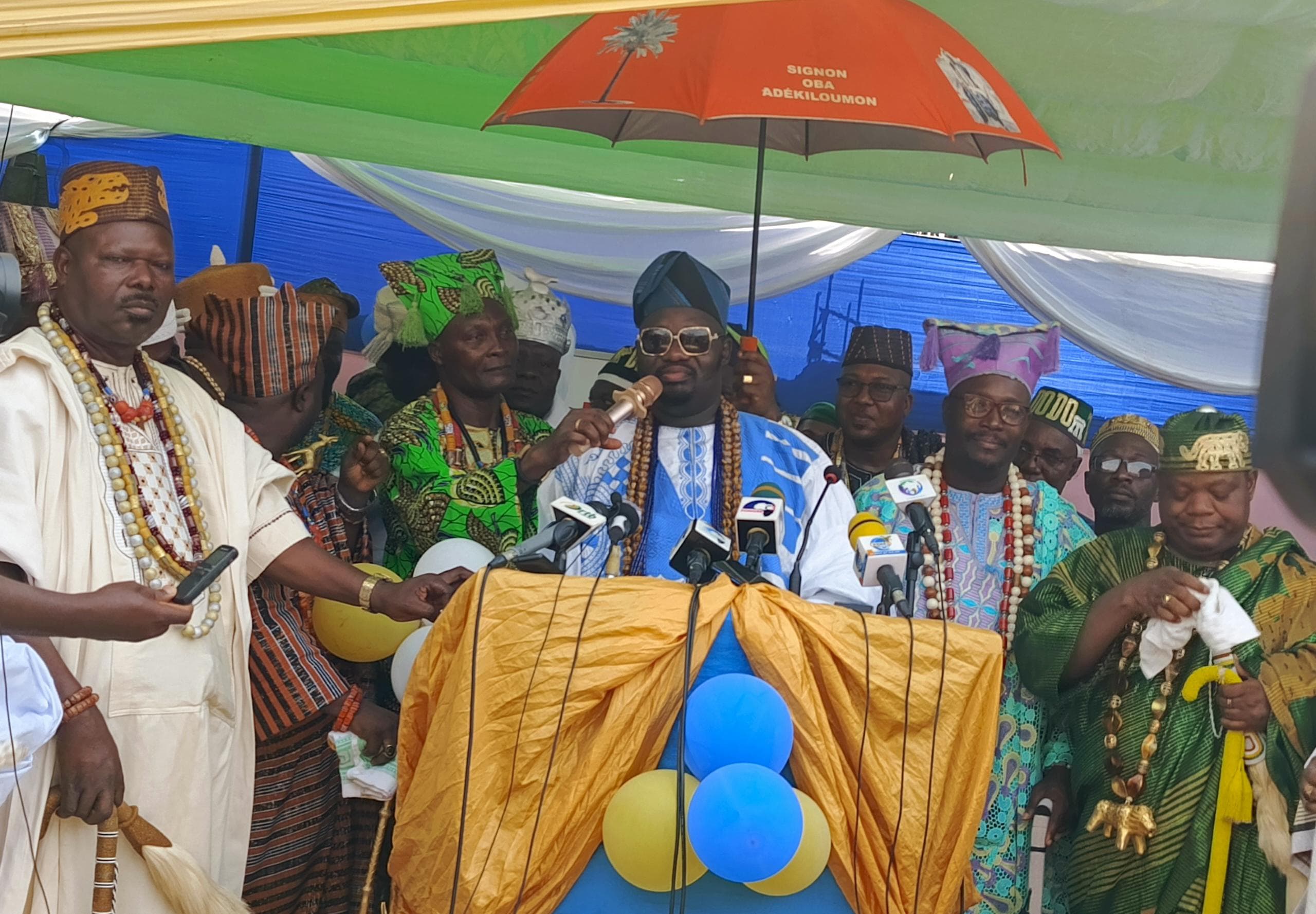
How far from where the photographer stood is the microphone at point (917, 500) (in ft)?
11.4

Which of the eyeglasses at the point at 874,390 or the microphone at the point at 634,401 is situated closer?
the microphone at the point at 634,401

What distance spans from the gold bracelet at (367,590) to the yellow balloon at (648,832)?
1092 millimetres

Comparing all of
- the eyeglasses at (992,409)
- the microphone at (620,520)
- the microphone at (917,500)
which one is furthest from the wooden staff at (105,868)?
the eyeglasses at (992,409)

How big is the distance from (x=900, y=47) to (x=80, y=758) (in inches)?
118

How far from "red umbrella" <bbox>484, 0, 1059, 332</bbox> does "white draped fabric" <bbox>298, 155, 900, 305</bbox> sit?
137 centimetres

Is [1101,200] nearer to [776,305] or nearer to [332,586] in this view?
[776,305]

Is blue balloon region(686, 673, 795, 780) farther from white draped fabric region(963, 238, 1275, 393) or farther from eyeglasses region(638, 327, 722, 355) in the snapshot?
white draped fabric region(963, 238, 1275, 393)

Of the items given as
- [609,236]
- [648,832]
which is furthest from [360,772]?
[609,236]

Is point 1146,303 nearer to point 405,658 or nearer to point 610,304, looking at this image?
point 610,304

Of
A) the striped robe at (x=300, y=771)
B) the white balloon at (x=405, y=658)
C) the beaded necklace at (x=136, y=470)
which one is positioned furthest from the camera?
the striped robe at (x=300, y=771)

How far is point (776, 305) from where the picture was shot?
259 inches

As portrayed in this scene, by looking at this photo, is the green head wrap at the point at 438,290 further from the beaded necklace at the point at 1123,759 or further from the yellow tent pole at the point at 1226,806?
the yellow tent pole at the point at 1226,806

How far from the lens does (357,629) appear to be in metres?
4.52

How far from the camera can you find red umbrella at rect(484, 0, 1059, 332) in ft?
14.8
